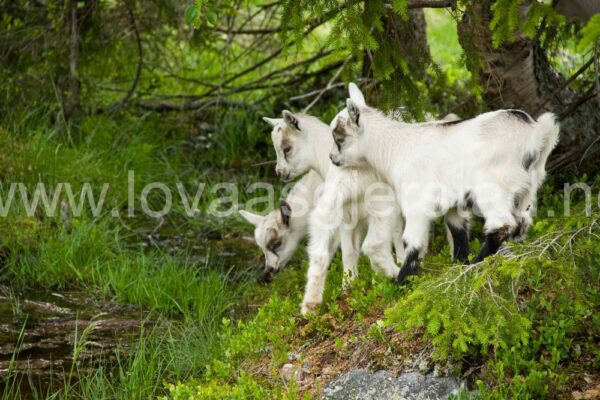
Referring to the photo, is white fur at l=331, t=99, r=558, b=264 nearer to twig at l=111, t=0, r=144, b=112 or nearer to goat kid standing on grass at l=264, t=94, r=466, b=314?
goat kid standing on grass at l=264, t=94, r=466, b=314

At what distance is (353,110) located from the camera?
24.0 feet

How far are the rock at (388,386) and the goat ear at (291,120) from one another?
271 centimetres

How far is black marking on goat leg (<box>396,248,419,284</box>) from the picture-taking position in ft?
22.5

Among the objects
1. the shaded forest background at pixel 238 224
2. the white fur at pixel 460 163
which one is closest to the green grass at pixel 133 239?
the shaded forest background at pixel 238 224

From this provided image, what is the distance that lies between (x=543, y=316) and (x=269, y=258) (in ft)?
11.1

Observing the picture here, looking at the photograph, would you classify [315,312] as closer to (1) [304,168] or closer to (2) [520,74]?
(1) [304,168]

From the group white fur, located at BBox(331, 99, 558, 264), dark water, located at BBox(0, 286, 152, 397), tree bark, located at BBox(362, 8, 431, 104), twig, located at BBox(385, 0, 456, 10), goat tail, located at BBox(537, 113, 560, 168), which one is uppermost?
twig, located at BBox(385, 0, 456, 10)

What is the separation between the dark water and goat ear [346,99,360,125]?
7.45 ft

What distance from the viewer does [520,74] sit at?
30.1ft

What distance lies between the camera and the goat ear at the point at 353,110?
7.23 m

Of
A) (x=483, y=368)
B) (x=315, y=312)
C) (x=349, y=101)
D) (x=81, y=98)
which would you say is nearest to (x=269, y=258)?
(x=315, y=312)

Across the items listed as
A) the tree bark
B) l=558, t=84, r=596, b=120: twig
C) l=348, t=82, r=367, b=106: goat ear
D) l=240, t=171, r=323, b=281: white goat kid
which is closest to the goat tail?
the tree bark

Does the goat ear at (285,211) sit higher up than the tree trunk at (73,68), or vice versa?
the tree trunk at (73,68)

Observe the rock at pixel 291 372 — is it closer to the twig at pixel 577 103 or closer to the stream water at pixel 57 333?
the stream water at pixel 57 333
